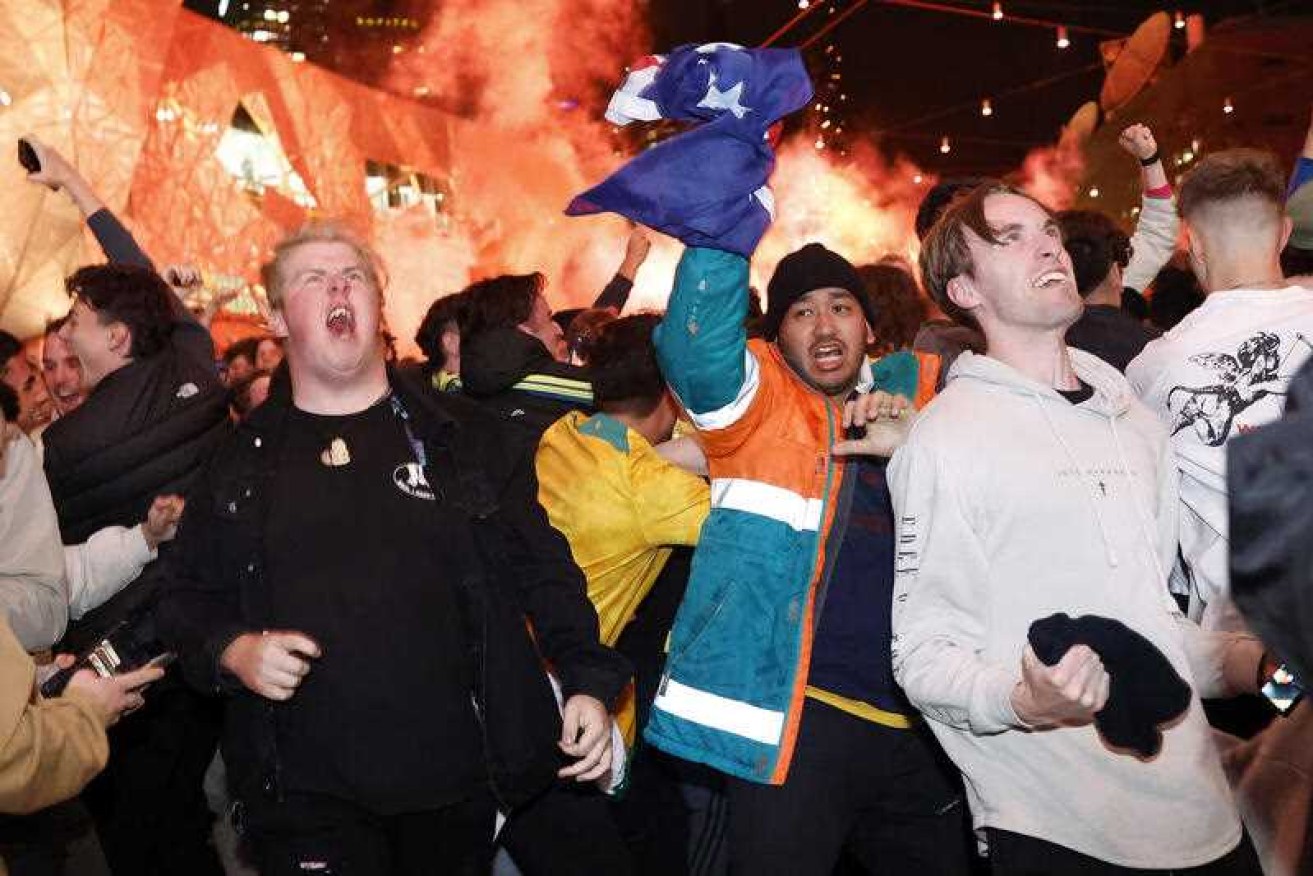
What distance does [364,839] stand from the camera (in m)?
3.69

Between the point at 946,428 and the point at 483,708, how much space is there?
1.31 metres

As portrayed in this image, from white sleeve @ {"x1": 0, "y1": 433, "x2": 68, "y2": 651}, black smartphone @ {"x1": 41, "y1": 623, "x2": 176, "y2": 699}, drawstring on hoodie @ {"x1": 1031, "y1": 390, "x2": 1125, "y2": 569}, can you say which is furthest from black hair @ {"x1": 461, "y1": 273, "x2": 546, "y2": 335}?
drawstring on hoodie @ {"x1": 1031, "y1": 390, "x2": 1125, "y2": 569}

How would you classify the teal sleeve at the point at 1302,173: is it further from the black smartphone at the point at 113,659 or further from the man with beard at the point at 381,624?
the black smartphone at the point at 113,659

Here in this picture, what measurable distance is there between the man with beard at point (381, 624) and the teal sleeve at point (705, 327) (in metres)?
0.47

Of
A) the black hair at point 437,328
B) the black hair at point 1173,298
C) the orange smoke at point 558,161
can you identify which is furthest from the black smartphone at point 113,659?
the orange smoke at point 558,161

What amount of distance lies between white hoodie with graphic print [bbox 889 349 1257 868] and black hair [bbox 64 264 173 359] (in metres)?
3.25

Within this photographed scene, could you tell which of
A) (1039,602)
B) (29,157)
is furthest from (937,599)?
(29,157)

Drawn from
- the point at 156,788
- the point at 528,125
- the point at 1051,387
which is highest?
the point at 528,125

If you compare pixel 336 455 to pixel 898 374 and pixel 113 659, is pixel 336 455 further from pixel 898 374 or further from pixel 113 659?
pixel 898 374

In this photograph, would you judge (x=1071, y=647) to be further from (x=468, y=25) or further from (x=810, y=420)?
(x=468, y=25)

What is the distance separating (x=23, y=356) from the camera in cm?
763

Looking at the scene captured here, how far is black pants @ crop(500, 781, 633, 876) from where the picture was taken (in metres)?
4.02

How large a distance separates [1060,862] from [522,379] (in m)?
3.06

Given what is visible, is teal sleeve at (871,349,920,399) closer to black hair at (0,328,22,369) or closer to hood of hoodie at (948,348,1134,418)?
hood of hoodie at (948,348,1134,418)
